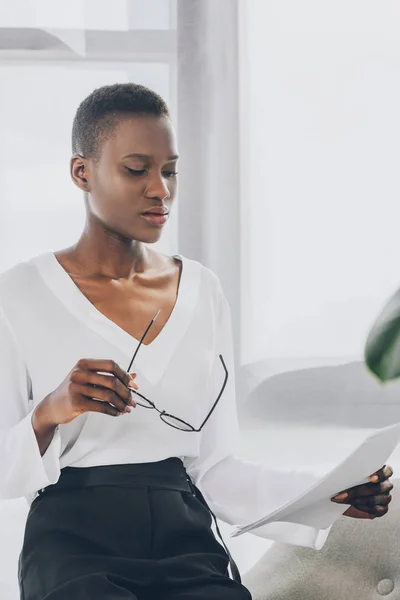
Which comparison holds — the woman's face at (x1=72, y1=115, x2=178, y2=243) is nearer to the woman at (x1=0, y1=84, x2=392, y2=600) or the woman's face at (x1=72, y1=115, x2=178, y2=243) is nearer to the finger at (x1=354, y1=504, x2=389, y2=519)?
the woman at (x1=0, y1=84, x2=392, y2=600)

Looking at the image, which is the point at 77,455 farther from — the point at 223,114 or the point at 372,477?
the point at 223,114

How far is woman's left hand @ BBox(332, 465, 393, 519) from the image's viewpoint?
3.61 ft

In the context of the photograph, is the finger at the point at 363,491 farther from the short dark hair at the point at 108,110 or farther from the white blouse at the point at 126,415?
the short dark hair at the point at 108,110

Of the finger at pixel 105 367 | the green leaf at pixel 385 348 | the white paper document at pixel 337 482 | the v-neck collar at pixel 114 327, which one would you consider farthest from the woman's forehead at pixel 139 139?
the green leaf at pixel 385 348

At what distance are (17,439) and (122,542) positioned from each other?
18cm

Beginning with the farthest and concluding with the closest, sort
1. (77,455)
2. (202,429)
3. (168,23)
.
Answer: (168,23)
(202,429)
(77,455)

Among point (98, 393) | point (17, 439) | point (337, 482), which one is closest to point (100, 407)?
point (98, 393)

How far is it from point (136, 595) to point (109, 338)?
12.8 inches

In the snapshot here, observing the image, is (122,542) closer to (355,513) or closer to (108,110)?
(355,513)

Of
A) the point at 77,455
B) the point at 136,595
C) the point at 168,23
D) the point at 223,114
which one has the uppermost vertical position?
the point at 168,23

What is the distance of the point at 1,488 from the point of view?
1.10 m

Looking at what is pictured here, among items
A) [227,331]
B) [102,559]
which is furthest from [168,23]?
[102,559]

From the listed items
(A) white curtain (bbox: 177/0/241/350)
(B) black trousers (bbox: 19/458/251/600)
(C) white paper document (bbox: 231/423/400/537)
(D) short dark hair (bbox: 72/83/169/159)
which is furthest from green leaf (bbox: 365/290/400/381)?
(A) white curtain (bbox: 177/0/241/350)

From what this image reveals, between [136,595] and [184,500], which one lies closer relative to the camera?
[136,595]
